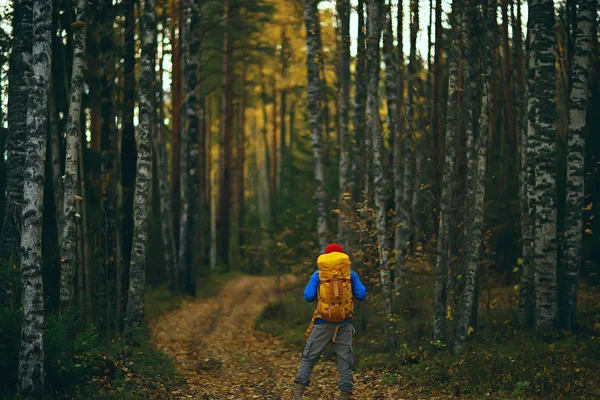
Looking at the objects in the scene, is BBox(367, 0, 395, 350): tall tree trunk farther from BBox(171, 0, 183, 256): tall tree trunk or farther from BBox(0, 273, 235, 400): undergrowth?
BBox(171, 0, 183, 256): tall tree trunk

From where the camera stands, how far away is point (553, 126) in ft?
38.8

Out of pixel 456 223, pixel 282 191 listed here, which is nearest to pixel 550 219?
pixel 456 223

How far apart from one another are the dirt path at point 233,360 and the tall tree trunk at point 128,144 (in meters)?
2.58

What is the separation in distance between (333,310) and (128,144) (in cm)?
815

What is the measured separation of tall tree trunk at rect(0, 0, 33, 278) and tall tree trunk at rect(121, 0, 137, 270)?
2943 millimetres

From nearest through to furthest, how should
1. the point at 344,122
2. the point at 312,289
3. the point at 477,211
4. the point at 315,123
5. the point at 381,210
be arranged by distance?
the point at 312,289 < the point at 477,211 < the point at 381,210 < the point at 315,123 < the point at 344,122

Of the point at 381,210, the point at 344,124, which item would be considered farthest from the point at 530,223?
the point at 344,124

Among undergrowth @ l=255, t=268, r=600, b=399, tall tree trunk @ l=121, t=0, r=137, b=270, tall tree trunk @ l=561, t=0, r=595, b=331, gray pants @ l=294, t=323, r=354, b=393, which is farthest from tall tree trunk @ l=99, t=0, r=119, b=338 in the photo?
tall tree trunk @ l=561, t=0, r=595, b=331

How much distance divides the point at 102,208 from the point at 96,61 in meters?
3.82

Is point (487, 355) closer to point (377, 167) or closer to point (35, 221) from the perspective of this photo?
point (377, 167)

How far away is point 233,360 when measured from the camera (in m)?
13.8

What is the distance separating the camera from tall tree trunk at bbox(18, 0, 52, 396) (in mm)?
7664

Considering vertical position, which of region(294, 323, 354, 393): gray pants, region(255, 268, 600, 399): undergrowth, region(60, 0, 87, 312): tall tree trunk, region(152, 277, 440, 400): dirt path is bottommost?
region(152, 277, 440, 400): dirt path

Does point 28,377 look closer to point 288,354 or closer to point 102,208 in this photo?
point 102,208
